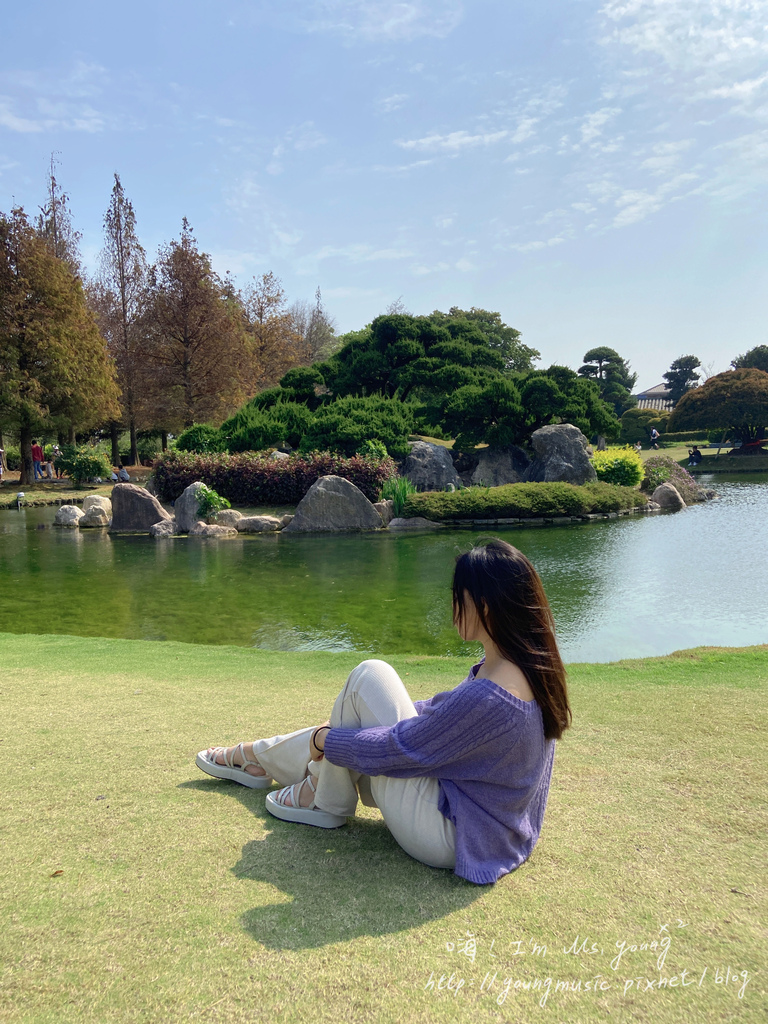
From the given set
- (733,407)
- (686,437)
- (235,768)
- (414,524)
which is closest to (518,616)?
(235,768)

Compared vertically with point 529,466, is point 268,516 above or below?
below

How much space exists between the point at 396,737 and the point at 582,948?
2.39 ft

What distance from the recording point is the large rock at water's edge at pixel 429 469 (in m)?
18.9

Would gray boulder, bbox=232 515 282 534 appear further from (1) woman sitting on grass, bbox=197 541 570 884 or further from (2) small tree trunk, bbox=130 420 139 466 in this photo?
(2) small tree trunk, bbox=130 420 139 466

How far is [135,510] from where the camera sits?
16281 mm

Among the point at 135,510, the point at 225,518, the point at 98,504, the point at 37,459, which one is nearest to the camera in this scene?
the point at 225,518

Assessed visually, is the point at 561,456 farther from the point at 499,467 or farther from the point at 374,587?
the point at 374,587

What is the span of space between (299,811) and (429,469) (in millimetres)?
16690

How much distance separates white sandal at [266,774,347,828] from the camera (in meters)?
2.57

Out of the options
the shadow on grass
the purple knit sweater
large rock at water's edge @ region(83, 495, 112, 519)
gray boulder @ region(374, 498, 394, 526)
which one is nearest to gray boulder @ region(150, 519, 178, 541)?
large rock at water's edge @ region(83, 495, 112, 519)

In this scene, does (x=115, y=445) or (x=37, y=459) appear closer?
(x=37, y=459)

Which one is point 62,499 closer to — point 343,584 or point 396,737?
point 343,584

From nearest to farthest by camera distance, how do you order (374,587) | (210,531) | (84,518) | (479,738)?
(479,738), (374,587), (210,531), (84,518)

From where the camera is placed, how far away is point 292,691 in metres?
4.73
